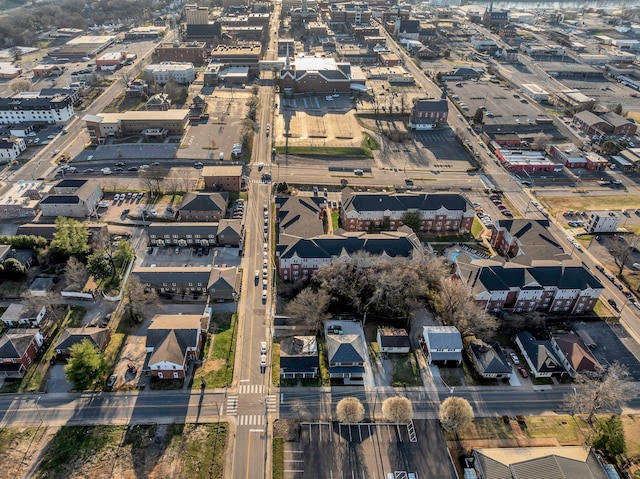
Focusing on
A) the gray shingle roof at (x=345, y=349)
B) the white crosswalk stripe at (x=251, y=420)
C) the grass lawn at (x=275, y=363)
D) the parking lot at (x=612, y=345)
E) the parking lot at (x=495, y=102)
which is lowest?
the grass lawn at (x=275, y=363)

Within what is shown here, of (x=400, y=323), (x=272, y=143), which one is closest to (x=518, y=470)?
(x=400, y=323)

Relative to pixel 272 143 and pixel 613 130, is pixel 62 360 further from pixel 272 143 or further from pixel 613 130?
pixel 613 130

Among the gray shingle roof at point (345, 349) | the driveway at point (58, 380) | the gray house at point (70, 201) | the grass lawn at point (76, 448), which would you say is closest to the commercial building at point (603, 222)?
the gray shingle roof at point (345, 349)

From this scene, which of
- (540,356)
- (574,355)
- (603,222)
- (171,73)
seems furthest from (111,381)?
(171,73)

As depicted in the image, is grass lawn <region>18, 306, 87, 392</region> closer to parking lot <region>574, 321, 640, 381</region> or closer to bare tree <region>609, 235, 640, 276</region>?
parking lot <region>574, 321, 640, 381</region>

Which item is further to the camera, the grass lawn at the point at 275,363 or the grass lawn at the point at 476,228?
the grass lawn at the point at 476,228

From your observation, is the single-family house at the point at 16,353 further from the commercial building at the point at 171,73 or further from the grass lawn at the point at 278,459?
the commercial building at the point at 171,73

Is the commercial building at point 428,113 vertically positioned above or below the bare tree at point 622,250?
above

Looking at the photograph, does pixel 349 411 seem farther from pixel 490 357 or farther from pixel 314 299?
pixel 490 357
